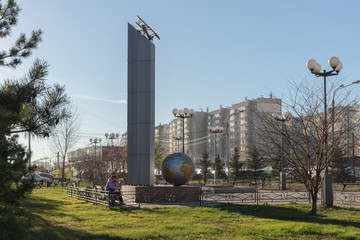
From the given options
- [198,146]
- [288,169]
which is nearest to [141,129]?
[288,169]

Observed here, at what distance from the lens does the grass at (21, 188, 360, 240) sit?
11516 millimetres

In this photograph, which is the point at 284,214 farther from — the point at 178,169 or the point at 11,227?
the point at 11,227

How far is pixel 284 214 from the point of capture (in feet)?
51.9

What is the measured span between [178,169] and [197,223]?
9.34 m

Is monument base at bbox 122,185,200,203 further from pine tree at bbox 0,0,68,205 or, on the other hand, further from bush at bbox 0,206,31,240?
bush at bbox 0,206,31,240

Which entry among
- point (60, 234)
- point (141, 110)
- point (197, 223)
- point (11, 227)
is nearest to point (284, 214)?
point (197, 223)

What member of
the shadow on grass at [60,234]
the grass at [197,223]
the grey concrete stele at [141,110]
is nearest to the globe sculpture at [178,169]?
the grey concrete stele at [141,110]

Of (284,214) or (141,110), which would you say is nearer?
(284,214)

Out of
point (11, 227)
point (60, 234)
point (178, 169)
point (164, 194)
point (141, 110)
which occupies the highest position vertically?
point (141, 110)

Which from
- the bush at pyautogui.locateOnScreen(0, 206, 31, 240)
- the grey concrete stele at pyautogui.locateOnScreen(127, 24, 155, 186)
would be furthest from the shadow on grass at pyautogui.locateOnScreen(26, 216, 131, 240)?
the grey concrete stele at pyautogui.locateOnScreen(127, 24, 155, 186)

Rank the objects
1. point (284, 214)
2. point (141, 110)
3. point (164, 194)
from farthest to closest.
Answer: point (141, 110) < point (164, 194) < point (284, 214)

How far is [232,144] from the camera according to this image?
125875mm

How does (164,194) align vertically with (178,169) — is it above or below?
below

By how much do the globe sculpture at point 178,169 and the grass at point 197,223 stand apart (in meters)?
5.29
